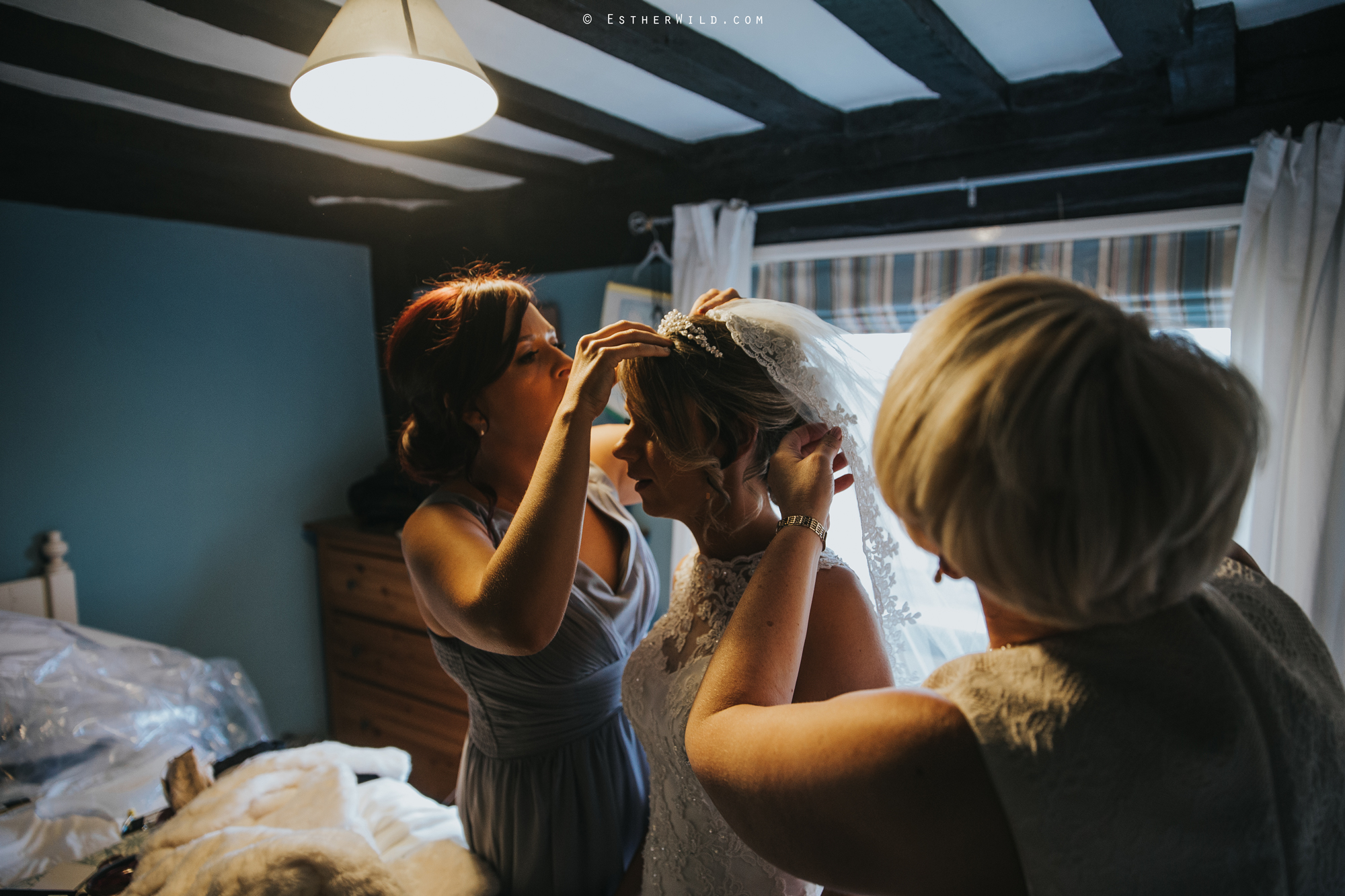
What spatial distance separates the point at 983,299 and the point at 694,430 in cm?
58

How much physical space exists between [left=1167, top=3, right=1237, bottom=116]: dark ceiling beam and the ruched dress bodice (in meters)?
1.72

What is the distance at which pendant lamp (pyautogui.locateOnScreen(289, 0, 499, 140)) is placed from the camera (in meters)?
1.03

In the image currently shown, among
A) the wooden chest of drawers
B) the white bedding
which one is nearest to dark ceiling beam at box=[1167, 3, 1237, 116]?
the white bedding

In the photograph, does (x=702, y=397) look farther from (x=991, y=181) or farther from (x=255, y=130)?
(x=255, y=130)

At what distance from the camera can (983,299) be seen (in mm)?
627

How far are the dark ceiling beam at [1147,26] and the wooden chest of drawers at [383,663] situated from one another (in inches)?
112

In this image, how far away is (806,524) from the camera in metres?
0.94

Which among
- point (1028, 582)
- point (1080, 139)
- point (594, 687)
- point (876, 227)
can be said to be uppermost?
point (1080, 139)

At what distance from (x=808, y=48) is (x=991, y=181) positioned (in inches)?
28.2

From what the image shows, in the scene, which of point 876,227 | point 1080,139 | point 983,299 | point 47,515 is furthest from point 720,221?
point 47,515

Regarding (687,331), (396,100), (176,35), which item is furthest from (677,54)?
(176,35)

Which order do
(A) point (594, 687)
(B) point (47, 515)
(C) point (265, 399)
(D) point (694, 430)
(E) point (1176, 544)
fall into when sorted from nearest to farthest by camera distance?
(E) point (1176, 544) < (D) point (694, 430) < (A) point (594, 687) < (B) point (47, 515) < (C) point (265, 399)

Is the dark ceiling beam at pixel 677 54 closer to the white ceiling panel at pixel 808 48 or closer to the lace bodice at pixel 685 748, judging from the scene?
the white ceiling panel at pixel 808 48

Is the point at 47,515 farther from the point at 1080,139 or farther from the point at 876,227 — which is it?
the point at 1080,139
